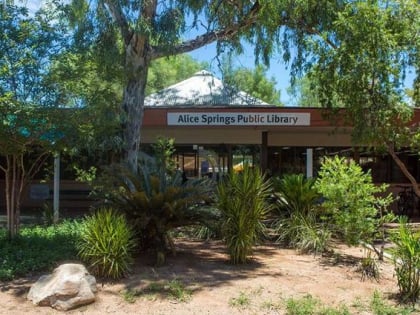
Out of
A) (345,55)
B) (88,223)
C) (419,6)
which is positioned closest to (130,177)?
(88,223)

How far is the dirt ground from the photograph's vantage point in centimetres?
662

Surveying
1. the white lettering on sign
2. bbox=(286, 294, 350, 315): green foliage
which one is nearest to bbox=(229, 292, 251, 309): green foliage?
bbox=(286, 294, 350, 315): green foliage

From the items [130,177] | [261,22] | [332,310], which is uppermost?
[261,22]

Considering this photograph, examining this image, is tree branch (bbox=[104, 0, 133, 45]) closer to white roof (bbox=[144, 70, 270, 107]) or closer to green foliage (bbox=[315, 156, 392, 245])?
white roof (bbox=[144, 70, 270, 107])

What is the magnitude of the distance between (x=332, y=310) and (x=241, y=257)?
2545mm

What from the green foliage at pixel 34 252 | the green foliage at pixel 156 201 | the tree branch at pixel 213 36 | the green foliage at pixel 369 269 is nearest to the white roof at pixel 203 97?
the tree branch at pixel 213 36

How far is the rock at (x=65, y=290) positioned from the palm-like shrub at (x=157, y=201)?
173cm

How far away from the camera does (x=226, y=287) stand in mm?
7367

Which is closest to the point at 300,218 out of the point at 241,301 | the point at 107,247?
the point at 241,301

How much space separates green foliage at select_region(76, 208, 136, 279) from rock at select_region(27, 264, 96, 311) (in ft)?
2.09

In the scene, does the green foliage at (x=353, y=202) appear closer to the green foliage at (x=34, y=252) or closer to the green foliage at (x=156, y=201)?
the green foliage at (x=156, y=201)

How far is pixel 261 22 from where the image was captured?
472 inches

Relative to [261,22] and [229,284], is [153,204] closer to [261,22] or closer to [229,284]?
[229,284]

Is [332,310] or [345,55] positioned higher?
[345,55]
